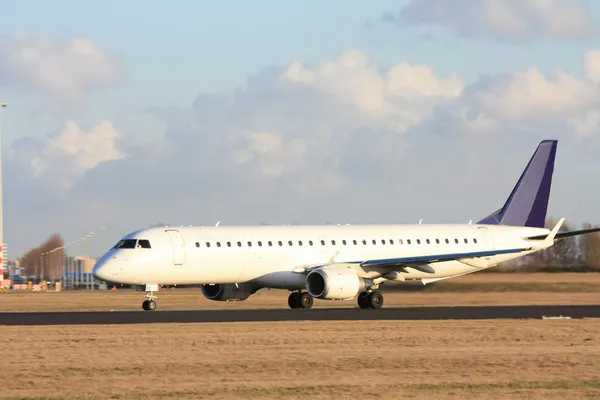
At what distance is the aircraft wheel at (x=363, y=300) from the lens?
48156 mm

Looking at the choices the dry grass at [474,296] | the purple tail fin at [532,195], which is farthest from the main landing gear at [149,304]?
the purple tail fin at [532,195]

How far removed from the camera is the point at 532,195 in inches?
2235

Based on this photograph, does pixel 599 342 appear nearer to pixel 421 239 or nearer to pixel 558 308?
pixel 558 308

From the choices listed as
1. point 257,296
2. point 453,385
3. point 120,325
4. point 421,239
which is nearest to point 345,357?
point 453,385

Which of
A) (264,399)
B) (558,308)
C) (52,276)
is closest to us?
(264,399)

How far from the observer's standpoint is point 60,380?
819 inches

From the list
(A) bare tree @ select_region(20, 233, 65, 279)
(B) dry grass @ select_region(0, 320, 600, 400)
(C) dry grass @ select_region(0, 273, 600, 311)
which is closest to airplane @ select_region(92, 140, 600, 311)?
(C) dry grass @ select_region(0, 273, 600, 311)

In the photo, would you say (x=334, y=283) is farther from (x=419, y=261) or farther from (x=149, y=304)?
(x=149, y=304)

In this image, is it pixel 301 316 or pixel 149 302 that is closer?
pixel 301 316

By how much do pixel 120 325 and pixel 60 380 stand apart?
13466 millimetres

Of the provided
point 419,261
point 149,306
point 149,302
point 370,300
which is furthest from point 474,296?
point 149,306

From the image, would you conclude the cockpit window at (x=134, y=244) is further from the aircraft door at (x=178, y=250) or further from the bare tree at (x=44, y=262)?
the bare tree at (x=44, y=262)

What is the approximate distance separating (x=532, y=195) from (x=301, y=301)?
47.8 feet

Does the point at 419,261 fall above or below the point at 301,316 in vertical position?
above
